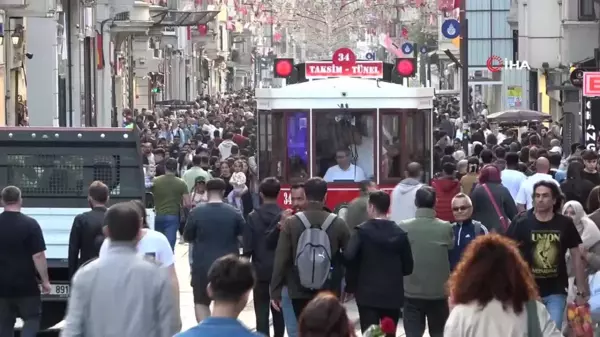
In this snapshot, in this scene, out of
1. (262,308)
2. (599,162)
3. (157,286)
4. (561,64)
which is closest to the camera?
(157,286)

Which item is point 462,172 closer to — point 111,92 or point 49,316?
point 49,316

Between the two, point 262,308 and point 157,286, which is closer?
point 157,286

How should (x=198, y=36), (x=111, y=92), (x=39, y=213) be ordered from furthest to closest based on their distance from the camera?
(x=198, y=36) → (x=111, y=92) → (x=39, y=213)

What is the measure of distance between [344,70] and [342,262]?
8.93 meters

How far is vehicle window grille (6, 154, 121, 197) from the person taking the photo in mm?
15609

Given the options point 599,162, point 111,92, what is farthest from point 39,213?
point 111,92

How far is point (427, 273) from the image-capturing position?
11516 millimetres

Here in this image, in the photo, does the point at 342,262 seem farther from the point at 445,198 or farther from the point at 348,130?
the point at 348,130

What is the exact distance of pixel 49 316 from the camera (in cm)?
1404

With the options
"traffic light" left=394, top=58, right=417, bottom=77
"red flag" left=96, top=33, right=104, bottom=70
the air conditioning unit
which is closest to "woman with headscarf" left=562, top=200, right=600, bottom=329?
"traffic light" left=394, top=58, right=417, bottom=77

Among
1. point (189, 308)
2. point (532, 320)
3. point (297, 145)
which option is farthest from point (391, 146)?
point (532, 320)

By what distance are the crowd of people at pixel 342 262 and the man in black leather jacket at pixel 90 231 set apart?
13 mm

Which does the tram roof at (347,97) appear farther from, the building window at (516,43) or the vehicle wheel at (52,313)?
the building window at (516,43)

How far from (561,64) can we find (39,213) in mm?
29915
